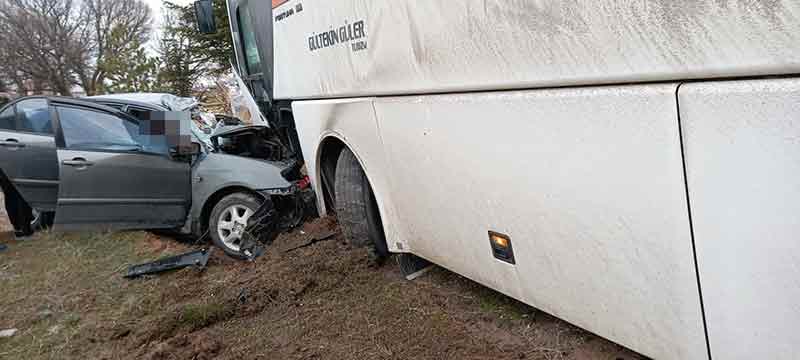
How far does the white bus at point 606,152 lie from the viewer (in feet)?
4.72

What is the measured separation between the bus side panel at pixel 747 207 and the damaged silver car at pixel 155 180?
12.8 ft

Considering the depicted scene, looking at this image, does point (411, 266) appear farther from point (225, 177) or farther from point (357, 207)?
point (225, 177)

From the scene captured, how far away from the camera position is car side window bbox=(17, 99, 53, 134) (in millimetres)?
6095

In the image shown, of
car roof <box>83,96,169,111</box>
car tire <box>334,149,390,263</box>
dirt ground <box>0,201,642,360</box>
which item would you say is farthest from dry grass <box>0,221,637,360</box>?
car roof <box>83,96,169,111</box>

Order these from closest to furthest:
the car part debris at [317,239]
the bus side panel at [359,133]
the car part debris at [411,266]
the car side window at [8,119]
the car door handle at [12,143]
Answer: the bus side panel at [359,133] → the car part debris at [411,266] → the car part debris at [317,239] → the car door handle at [12,143] → the car side window at [8,119]

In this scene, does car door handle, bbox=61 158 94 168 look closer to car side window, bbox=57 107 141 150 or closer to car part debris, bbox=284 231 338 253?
car side window, bbox=57 107 141 150

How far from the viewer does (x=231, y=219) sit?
16.6 feet

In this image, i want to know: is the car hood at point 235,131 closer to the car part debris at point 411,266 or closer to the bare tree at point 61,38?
the car part debris at point 411,266

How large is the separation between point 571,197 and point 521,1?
75 cm

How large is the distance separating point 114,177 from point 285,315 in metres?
2.69

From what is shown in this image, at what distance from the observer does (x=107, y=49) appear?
2452 centimetres

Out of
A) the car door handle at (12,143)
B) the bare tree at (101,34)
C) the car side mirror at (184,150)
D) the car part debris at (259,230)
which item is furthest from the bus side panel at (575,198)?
the bare tree at (101,34)

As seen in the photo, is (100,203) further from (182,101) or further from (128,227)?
(182,101)

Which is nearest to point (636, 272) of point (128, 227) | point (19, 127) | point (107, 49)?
point (128, 227)
